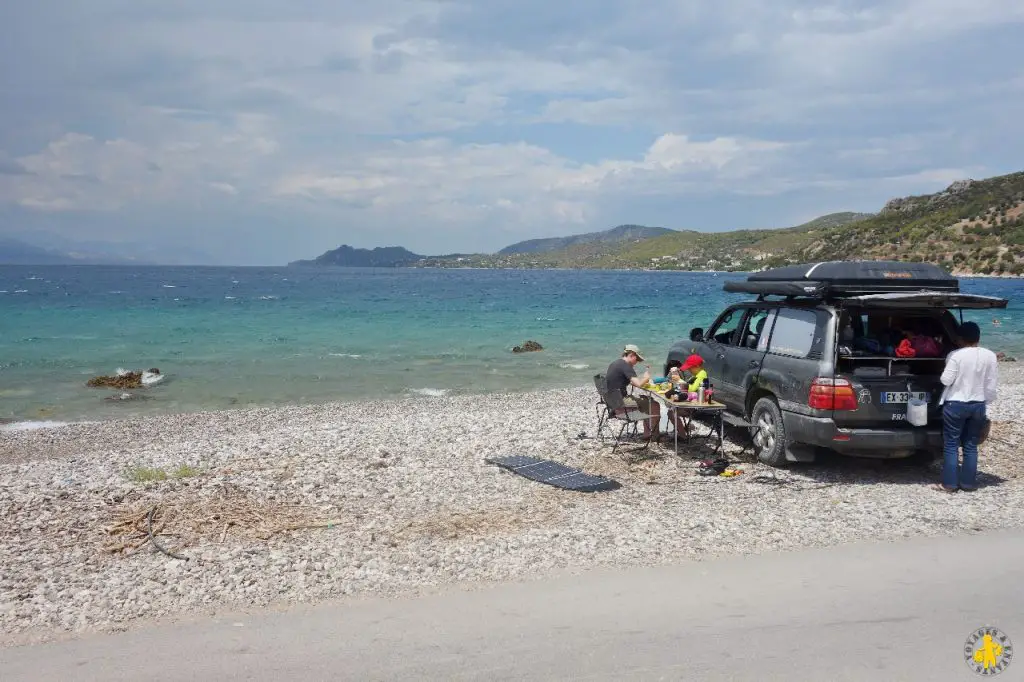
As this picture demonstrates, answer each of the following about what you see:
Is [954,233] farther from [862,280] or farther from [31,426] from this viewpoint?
[31,426]

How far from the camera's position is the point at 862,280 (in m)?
9.27

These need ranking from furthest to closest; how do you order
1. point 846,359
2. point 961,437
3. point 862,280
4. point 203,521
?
point 862,280 → point 846,359 → point 961,437 → point 203,521

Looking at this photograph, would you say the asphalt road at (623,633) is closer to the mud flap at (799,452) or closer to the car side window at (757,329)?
the mud flap at (799,452)

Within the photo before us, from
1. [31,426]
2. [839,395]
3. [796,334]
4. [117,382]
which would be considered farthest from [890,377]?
[117,382]

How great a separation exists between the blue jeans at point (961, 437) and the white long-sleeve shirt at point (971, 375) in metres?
0.10

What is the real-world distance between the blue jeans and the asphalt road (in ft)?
8.12

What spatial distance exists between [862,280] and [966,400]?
5.90ft

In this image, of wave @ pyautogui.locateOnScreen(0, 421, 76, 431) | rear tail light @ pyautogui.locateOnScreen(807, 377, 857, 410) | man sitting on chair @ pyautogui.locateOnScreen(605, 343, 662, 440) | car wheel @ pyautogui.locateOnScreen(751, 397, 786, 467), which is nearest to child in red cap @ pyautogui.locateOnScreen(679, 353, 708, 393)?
man sitting on chair @ pyautogui.locateOnScreen(605, 343, 662, 440)

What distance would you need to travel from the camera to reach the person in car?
8.35 meters

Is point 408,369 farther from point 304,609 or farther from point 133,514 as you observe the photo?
point 304,609

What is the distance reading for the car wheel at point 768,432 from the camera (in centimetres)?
950

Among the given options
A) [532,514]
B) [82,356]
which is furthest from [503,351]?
[532,514]

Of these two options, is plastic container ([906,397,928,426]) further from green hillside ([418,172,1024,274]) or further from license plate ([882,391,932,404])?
green hillside ([418,172,1024,274])

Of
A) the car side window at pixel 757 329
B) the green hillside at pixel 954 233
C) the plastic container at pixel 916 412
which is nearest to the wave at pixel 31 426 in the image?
the car side window at pixel 757 329
